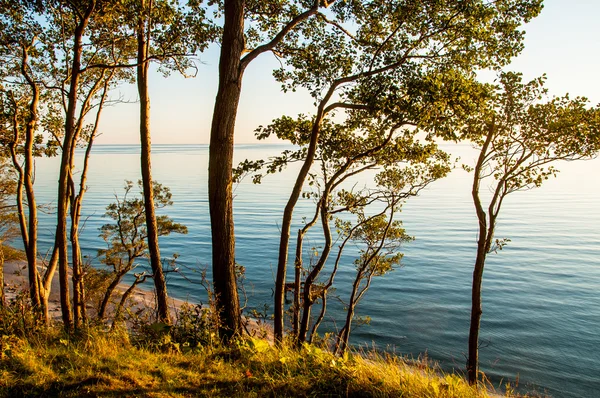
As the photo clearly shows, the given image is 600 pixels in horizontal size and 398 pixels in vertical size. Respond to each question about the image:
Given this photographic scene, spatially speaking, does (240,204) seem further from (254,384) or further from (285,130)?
(254,384)

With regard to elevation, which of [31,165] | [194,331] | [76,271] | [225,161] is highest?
[225,161]

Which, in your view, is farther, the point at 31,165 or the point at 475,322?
the point at 31,165

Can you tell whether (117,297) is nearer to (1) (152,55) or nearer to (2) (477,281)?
(1) (152,55)

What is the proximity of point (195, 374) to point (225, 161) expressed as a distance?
13.3ft

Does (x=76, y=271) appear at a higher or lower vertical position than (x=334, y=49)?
lower

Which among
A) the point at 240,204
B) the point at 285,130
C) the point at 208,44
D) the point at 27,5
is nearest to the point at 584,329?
the point at 285,130

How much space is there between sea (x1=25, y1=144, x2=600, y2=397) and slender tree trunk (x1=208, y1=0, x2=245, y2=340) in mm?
675

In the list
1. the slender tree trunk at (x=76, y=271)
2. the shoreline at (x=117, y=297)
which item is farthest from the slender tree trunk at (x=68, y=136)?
the shoreline at (x=117, y=297)

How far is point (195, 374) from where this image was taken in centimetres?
507

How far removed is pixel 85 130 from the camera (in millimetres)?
17312

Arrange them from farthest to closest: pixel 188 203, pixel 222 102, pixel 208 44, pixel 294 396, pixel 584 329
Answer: pixel 188 203 < pixel 584 329 < pixel 208 44 < pixel 222 102 < pixel 294 396

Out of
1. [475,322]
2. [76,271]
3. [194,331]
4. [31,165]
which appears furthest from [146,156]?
[475,322]

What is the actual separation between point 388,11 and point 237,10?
3383 millimetres

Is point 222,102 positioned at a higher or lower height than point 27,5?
lower
